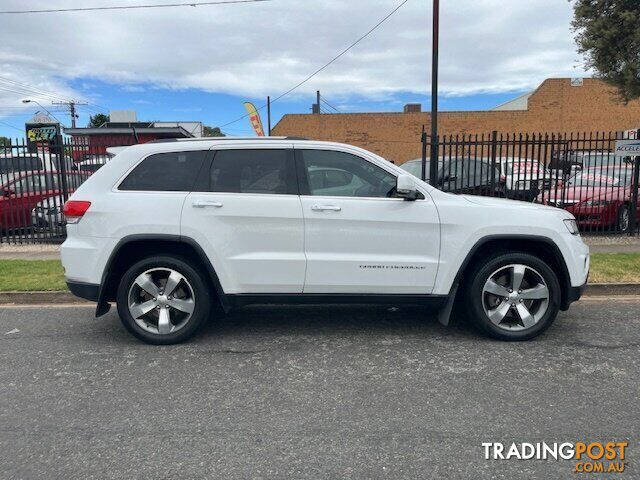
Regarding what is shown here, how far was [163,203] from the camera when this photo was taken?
14.3 feet

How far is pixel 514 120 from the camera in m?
34.2

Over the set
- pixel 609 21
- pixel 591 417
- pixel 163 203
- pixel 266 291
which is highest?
pixel 609 21

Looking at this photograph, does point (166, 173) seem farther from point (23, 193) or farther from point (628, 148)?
point (628, 148)

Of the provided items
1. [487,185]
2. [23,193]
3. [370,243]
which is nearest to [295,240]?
[370,243]

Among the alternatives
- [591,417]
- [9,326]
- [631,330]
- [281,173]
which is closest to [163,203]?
[281,173]

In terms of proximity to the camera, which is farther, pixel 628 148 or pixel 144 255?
pixel 628 148

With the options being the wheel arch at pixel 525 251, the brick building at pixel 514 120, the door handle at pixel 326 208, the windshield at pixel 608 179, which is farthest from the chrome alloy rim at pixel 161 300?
the brick building at pixel 514 120

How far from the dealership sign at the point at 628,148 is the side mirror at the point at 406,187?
6.83m

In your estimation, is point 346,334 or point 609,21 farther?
point 609,21

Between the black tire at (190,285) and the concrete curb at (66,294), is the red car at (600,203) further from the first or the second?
the black tire at (190,285)

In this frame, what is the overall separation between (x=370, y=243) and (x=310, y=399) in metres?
1.45

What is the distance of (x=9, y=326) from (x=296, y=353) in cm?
320

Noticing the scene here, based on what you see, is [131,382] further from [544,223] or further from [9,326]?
[544,223]

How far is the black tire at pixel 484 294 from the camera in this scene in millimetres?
4414
